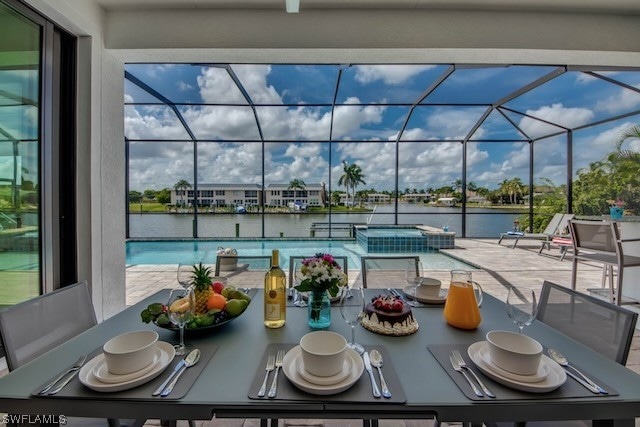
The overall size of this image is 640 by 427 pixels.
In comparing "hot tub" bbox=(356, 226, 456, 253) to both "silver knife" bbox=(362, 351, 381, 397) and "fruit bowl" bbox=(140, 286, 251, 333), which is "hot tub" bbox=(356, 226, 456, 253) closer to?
"fruit bowl" bbox=(140, 286, 251, 333)

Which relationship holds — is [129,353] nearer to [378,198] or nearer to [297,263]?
[297,263]

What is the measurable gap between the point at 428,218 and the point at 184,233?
6835 millimetres

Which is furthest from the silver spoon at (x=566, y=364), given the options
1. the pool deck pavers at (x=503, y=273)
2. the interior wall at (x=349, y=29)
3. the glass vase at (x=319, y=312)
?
the interior wall at (x=349, y=29)

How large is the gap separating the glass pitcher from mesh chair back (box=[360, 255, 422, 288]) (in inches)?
23.4

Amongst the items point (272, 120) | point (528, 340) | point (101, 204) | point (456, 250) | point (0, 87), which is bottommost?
point (456, 250)

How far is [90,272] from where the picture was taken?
2320 mm

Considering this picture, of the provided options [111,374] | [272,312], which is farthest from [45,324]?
[272,312]

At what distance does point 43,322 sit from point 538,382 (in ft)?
5.83

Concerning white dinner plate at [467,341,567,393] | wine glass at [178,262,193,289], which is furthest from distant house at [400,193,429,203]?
white dinner plate at [467,341,567,393]

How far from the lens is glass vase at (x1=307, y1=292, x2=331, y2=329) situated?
3.94 ft

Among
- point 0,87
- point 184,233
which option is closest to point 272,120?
point 184,233

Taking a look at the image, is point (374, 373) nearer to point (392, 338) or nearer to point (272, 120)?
point (392, 338)

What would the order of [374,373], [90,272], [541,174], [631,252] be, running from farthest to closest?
1. [541,174]
2. [631,252]
3. [90,272]
4. [374,373]

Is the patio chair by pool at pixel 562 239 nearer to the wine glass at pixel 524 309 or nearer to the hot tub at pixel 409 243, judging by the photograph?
the hot tub at pixel 409 243
